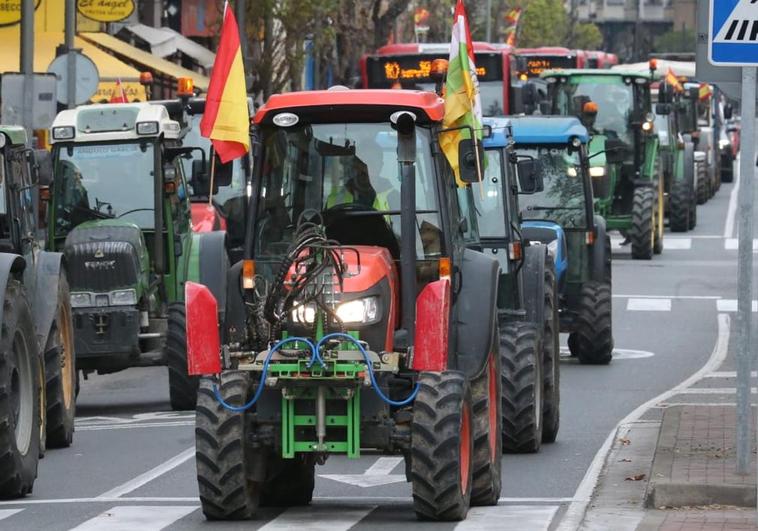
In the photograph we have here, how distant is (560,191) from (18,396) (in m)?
9.81

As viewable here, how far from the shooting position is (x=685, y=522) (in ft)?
36.3

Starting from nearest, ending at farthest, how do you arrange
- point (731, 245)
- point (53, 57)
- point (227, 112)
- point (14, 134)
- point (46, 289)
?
point (227, 112) < point (14, 134) < point (46, 289) < point (53, 57) < point (731, 245)

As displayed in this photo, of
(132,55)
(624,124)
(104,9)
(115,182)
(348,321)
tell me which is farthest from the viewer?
(132,55)

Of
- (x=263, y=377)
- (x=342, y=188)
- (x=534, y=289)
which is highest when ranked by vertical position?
(x=342, y=188)

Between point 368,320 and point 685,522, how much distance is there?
1.98 m

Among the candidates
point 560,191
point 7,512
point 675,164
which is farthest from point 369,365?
point 675,164

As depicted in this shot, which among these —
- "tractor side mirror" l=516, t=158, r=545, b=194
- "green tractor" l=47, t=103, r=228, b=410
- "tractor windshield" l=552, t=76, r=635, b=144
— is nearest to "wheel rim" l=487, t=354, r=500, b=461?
"tractor side mirror" l=516, t=158, r=545, b=194

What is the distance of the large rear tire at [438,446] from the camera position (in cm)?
1102

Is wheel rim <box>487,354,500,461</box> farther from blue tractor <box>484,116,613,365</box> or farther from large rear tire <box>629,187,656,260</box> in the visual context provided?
large rear tire <box>629,187,656,260</box>

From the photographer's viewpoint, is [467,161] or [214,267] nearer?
[467,161]

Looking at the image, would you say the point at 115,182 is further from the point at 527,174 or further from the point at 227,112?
the point at 227,112

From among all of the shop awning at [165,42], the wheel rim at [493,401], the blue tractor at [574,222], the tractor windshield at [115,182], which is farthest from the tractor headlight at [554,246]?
the shop awning at [165,42]

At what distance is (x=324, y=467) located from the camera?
14.4 m

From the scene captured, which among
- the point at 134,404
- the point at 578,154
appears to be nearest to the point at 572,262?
the point at 578,154
